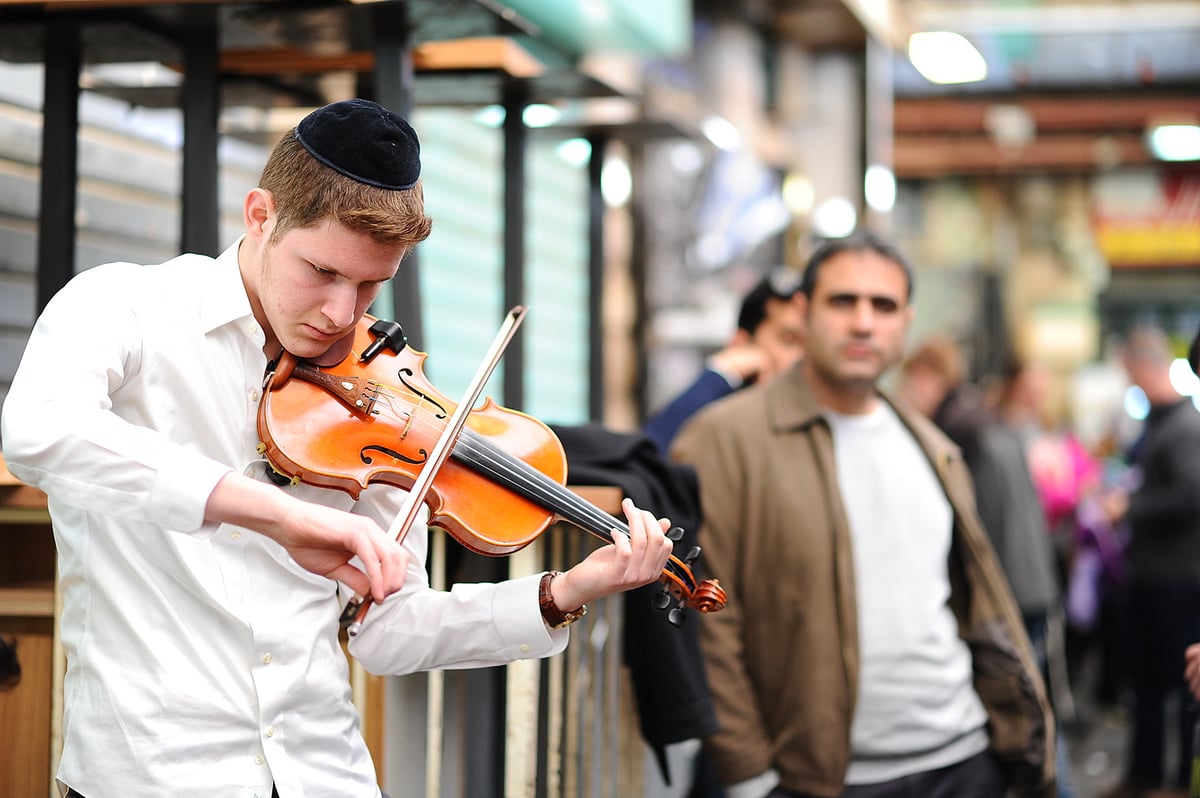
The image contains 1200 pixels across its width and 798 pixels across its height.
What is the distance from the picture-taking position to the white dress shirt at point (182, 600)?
1.47 metres

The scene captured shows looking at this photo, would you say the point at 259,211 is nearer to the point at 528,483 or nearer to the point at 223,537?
the point at 223,537

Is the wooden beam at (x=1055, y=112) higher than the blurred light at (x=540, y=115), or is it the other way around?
the wooden beam at (x=1055, y=112)

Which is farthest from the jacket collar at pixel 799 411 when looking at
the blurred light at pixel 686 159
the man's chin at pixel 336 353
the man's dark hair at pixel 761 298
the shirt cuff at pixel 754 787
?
the blurred light at pixel 686 159

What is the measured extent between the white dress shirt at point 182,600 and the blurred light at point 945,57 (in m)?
8.07

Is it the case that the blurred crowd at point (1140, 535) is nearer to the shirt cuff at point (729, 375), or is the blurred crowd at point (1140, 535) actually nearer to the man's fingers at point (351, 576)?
the shirt cuff at point (729, 375)

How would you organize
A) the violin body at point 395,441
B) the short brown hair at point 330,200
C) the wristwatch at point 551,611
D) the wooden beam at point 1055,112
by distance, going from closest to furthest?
the short brown hair at point 330,200 → the violin body at point 395,441 → the wristwatch at point 551,611 → the wooden beam at point 1055,112

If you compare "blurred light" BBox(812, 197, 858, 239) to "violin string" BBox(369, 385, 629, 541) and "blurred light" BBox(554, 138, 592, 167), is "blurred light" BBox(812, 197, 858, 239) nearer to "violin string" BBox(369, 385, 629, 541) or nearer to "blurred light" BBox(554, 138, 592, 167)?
"blurred light" BBox(554, 138, 592, 167)

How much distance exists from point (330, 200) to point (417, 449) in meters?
0.42

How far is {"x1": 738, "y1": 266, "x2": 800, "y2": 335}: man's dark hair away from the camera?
14.3 feet

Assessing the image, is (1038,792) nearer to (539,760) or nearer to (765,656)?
(765,656)

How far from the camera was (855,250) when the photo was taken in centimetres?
317

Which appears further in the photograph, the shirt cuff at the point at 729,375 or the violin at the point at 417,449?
the shirt cuff at the point at 729,375

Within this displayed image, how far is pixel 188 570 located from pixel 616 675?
4.57 ft

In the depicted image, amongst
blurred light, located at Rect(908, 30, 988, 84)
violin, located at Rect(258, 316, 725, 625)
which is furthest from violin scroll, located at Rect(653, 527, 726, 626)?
blurred light, located at Rect(908, 30, 988, 84)
